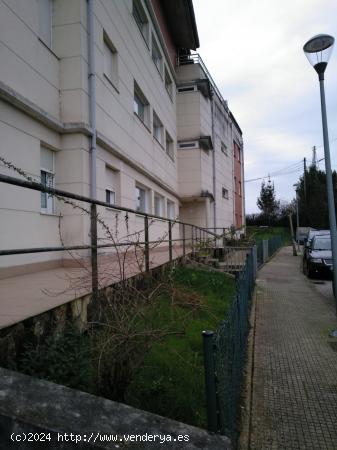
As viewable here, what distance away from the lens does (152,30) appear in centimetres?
1366

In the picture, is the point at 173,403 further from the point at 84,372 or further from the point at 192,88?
the point at 192,88

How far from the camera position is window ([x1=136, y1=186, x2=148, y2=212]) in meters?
11.8

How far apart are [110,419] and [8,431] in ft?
1.53

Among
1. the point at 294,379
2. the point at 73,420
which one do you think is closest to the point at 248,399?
the point at 294,379

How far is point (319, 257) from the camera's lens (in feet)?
41.1

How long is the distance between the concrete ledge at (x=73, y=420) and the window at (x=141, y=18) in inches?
491

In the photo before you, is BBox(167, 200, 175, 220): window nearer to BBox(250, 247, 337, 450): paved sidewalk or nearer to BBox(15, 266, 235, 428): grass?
BBox(250, 247, 337, 450): paved sidewalk

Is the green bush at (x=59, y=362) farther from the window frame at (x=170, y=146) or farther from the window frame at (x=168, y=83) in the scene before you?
the window frame at (x=168, y=83)

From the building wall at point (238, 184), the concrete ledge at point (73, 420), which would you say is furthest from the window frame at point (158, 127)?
the building wall at point (238, 184)

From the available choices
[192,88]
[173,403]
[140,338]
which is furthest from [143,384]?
[192,88]

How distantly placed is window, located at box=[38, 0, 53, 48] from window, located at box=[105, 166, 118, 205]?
301 cm

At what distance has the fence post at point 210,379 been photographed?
200 cm

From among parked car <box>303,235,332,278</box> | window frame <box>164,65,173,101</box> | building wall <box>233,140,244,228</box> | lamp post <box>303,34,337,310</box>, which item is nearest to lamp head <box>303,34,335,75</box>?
lamp post <box>303,34,337,310</box>

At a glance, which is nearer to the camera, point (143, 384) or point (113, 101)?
point (143, 384)
